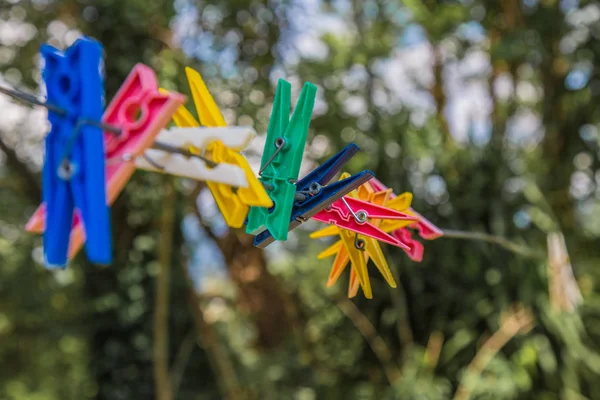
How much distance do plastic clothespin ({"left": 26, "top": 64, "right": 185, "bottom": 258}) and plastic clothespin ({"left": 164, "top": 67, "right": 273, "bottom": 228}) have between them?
0.04m

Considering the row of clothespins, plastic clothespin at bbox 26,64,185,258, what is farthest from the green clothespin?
plastic clothespin at bbox 26,64,185,258

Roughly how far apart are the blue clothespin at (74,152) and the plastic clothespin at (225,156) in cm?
8

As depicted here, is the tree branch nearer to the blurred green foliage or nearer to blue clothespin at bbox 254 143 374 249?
the blurred green foliage

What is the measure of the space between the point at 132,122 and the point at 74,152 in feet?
0.17

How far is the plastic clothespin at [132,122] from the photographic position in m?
0.45

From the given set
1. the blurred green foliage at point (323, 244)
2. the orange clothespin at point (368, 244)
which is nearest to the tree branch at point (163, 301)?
the blurred green foliage at point (323, 244)

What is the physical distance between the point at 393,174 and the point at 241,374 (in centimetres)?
73

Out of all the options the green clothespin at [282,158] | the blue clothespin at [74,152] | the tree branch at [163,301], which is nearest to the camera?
the blue clothespin at [74,152]

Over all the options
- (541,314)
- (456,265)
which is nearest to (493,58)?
(456,265)

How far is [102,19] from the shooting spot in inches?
71.4

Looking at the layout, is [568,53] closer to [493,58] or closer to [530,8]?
[530,8]

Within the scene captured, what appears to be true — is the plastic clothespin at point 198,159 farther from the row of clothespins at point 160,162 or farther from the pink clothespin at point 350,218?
the pink clothespin at point 350,218

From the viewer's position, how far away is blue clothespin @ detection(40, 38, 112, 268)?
408 mm

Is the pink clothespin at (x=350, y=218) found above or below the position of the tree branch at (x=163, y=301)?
above
